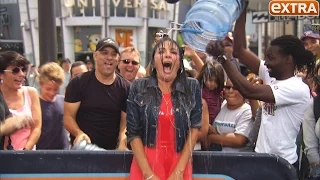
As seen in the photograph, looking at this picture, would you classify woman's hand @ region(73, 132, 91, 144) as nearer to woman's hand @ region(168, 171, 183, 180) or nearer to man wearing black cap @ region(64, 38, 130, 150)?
man wearing black cap @ region(64, 38, 130, 150)

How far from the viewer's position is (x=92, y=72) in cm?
475

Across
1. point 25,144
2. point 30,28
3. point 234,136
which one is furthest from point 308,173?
point 30,28

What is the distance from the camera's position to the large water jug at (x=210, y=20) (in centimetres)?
383

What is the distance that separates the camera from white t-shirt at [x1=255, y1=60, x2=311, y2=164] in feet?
12.5

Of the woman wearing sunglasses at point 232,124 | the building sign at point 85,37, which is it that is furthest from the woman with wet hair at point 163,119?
the building sign at point 85,37

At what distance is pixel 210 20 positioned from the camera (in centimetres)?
386

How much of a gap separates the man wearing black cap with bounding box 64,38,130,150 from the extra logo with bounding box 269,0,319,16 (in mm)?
2141

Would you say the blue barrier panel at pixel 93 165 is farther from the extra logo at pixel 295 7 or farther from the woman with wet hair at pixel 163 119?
the extra logo at pixel 295 7

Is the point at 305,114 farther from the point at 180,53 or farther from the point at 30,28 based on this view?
the point at 30,28

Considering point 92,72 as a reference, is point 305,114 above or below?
below

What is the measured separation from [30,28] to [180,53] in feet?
101

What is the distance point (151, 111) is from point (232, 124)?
4.91 ft

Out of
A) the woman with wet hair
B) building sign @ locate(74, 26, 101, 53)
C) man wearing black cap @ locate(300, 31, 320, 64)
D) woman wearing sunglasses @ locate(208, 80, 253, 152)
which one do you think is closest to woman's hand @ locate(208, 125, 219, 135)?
woman wearing sunglasses @ locate(208, 80, 253, 152)

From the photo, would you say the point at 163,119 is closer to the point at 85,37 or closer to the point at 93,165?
the point at 93,165
